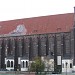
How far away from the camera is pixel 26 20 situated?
116312 mm

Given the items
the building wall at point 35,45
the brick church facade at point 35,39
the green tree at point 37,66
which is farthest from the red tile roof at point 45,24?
the green tree at point 37,66

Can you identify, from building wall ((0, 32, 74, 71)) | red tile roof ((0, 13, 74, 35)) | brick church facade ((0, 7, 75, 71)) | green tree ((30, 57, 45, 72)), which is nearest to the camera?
green tree ((30, 57, 45, 72))

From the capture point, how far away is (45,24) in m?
110

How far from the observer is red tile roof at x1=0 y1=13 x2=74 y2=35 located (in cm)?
10538

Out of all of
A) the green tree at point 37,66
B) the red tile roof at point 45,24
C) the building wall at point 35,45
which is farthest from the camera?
the red tile roof at point 45,24

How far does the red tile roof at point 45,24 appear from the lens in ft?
346

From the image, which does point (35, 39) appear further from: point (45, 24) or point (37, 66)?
point (37, 66)

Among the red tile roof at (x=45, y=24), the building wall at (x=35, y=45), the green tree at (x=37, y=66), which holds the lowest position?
the green tree at (x=37, y=66)

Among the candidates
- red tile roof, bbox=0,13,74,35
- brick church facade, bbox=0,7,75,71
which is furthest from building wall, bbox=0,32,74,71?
red tile roof, bbox=0,13,74,35

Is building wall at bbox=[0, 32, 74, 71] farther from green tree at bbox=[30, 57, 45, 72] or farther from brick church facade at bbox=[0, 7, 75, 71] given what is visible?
green tree at bbox=[30, 57, 45, 72]

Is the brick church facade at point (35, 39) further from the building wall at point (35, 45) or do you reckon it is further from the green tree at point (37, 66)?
the green tree at point (37, 66)

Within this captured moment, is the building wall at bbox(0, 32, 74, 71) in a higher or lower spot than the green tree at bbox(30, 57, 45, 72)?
higher

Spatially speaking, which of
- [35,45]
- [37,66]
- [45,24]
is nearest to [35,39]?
[35,45]

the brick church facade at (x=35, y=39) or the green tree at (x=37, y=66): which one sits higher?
the brick church facade at (x=35, y=39)
